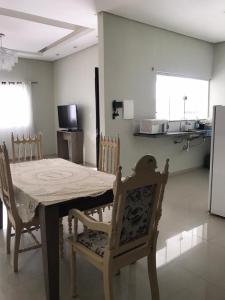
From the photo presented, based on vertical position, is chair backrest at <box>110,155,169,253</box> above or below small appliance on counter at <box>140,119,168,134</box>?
below

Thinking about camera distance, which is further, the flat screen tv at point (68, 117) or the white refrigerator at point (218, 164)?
the flat screen tv at point (68, 117)

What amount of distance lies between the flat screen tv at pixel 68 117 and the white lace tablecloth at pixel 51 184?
3.53 meters

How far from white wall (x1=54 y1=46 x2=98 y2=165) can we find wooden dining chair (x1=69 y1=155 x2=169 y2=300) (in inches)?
173

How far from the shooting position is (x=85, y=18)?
158 inches

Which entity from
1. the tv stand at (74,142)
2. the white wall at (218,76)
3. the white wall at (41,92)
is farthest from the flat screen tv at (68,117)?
the white wall at (218,76)

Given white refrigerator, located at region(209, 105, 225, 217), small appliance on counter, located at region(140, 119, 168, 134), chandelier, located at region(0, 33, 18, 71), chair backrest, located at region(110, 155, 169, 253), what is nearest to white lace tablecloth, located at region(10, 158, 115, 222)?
chair backrest, located at region(110, 155, 169, 253)

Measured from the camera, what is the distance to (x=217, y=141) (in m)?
3.18

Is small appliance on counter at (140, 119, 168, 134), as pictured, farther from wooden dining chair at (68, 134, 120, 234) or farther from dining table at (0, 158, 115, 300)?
dining table at (0, 158, 115, 300)

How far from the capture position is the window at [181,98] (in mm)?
5035

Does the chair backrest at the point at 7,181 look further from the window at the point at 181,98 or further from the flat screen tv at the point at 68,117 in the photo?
the flat screen tv at the point at 68,117

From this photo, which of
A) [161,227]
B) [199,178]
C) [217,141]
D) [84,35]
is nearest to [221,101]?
[199,178]

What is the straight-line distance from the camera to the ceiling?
11.6ft

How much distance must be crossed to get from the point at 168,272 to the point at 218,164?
5.21 feet

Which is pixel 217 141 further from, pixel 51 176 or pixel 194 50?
pixel 194 50
